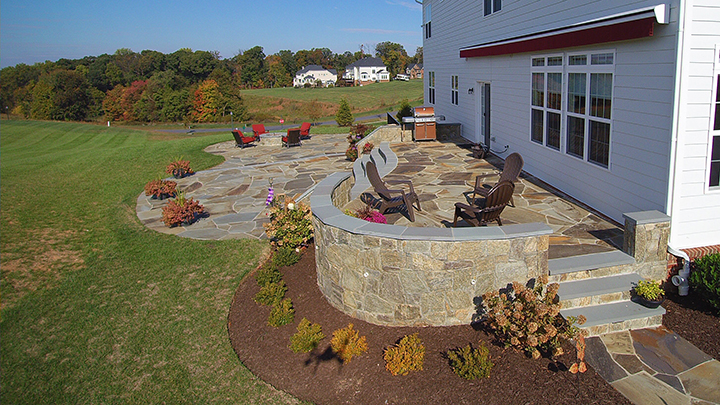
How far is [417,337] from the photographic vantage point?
5027mm

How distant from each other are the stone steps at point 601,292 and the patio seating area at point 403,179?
1.15 ft

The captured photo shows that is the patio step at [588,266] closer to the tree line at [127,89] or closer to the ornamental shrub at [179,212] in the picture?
the ornamental shrub at [179,212]

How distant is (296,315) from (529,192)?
5.03 metres

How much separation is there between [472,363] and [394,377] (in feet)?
2.60

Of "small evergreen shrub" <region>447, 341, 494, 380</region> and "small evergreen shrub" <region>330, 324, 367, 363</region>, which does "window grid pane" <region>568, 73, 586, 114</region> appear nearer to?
"small evergreen shrub" <region>447, 341, 494, 380</region>

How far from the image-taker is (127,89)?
222 ft

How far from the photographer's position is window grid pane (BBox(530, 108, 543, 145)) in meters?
9.28

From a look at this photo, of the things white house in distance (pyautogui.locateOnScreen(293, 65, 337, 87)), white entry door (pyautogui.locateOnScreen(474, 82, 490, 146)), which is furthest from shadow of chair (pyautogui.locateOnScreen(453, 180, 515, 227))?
white house in distance (pyautogui.locateOnScreen(293, 65, 337, 87))

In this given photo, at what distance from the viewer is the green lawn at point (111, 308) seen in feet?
16.6

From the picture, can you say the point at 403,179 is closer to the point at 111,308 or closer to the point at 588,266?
the point at 588,266

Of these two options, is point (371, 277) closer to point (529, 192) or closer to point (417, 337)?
point (417, 337)

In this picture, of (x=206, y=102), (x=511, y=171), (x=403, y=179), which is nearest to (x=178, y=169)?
(x=403, y=179)

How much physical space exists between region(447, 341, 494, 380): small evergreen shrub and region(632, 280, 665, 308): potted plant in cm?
190

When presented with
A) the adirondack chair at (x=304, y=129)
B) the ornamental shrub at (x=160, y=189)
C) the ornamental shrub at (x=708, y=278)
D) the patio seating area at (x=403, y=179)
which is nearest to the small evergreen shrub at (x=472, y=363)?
the patio seating area at (x=403, y=179)
